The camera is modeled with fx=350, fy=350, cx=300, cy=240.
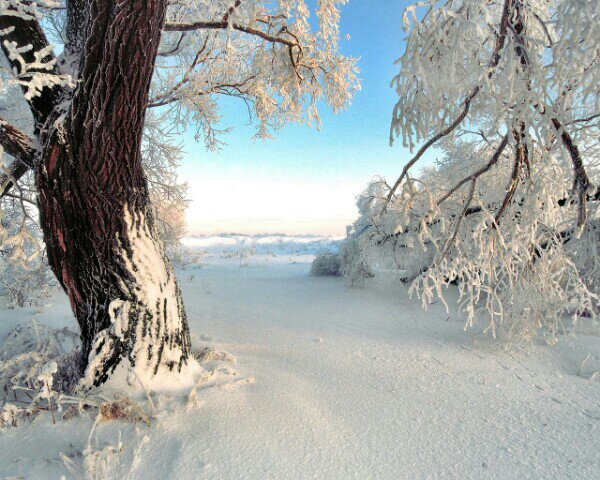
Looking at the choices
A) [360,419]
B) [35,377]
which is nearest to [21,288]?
[35,377]

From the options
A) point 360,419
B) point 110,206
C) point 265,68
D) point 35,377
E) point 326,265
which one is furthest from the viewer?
point 326,265

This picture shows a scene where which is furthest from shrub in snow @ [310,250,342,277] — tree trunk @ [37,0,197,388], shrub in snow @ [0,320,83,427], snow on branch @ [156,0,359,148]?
tree trunk @ [37,0,197,388]

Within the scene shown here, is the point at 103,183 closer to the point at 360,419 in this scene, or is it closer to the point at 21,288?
Result: the point at 360,419

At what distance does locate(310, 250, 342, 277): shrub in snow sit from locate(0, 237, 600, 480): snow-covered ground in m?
4.32

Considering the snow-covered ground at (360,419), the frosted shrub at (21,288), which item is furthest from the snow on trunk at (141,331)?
the frosted shrub at (21,288)

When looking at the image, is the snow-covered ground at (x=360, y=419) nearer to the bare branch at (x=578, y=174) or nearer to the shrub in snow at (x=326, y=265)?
the bare branch at (x=578, y=174)

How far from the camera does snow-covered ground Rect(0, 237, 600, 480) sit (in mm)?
1733

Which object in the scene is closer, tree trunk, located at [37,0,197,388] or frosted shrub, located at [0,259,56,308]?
tree trunk, located at [37,0,197,388]

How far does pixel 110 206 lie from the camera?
2277 millimetres

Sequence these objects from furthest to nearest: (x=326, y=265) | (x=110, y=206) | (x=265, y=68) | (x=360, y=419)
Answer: (x=326, y=265) → (x=265, y=68) → (x=110, y=206) → (x=360, y=419)

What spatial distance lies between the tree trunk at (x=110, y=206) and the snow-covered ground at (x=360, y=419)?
40 cm

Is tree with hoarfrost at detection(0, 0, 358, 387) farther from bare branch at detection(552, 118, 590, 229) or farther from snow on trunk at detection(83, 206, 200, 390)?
bare branch at detection(552, 118, 590, 229)

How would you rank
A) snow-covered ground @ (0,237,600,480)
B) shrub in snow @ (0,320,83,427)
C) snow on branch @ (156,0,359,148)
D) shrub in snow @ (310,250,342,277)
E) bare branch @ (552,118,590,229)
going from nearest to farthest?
snow-covered ground @ (0,237,600,480) < shrub in snow @ (0,320,83,427) < bare branch @ (552,118,590,229) < snow on branch @ (156,0,359,148) < shrub in snow @ (310,250,342,277)

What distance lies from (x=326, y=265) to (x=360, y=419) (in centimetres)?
627
